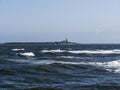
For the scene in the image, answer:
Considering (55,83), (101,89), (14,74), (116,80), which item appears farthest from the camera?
(14,74)

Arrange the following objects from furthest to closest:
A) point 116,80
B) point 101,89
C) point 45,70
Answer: point 45,70 → point 116,80 → point 101,89

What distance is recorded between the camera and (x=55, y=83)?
26.1 m

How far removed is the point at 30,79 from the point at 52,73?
20.5 ft

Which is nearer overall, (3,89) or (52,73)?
(3,89)

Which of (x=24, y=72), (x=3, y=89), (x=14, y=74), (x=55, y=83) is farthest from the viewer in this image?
(x=24, y=72)

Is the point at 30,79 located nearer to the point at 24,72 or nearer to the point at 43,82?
the point at 43,82

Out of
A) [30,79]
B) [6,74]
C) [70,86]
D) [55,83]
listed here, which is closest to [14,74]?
[6,74]

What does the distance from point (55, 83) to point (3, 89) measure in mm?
5267

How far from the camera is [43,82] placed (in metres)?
26.3

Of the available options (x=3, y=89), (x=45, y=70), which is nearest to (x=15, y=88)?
(x=3, y=89)

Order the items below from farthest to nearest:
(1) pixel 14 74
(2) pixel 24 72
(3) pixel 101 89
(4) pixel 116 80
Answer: (2) pixel 24 72, (1) pixel 14 74, (4) pixel 116 80, (3) pixel 101 89

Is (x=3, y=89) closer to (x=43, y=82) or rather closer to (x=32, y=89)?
(x=32, y=89)

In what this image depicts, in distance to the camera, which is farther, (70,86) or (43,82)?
(43,82)

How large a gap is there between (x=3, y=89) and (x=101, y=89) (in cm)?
590
